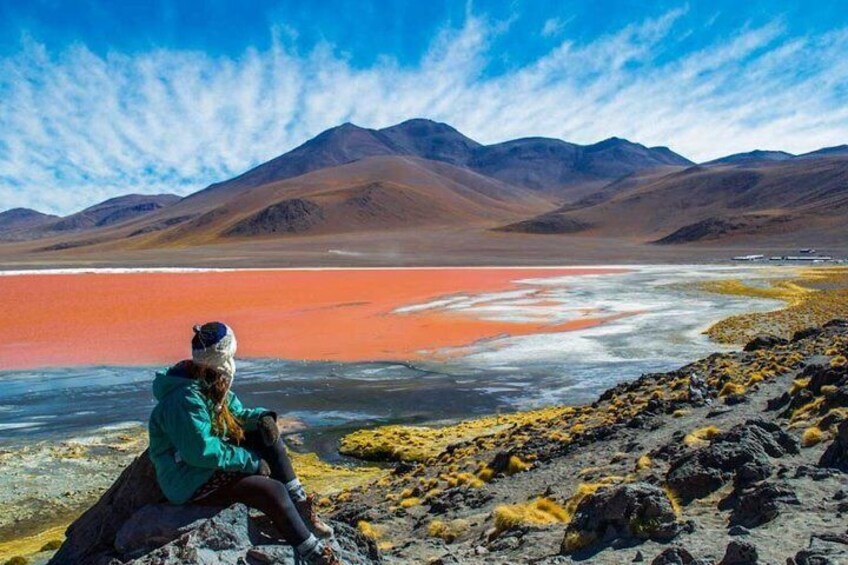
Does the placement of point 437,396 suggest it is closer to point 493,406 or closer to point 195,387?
point 493,406

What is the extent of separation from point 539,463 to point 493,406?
256 inches

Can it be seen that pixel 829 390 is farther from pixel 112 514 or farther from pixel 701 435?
pixel 112 514

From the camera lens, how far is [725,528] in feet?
16.3

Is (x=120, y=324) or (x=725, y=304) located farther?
(x=725, y=304)

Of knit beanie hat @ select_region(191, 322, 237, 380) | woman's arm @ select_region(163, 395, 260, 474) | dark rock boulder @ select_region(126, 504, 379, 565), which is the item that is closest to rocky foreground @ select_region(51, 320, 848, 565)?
dark rock boulder @ select_region(126, 504, 379, 565)

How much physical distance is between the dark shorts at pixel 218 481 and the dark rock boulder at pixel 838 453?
15.5ft

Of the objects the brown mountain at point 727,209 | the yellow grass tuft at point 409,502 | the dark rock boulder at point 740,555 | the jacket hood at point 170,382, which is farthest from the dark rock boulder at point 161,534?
the brown mountain at point 727,209

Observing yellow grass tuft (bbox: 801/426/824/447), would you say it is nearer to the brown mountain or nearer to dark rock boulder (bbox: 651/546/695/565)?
dark rock boulder (bbox: 651/546/695/565)

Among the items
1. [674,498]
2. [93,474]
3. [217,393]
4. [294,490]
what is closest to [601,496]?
[674,498]

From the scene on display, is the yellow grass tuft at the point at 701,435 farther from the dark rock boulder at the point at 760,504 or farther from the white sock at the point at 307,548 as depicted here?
the white sock at the point at 307,548

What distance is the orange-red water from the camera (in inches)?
904

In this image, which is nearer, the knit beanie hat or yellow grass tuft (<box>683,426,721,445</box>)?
the knit beanie hat

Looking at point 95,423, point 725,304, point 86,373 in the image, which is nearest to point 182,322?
point 86,373

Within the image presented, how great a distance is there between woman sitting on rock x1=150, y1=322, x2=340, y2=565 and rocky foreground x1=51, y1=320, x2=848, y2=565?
158 mm
